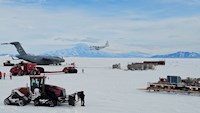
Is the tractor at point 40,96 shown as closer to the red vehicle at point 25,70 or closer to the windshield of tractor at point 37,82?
the windshield of tractor at point 37,82

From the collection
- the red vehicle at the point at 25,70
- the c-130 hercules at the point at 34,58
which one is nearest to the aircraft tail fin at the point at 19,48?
the c-130 hercules at the point at 34,58

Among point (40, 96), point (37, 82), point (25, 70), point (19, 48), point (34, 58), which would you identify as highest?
point (19, 48)

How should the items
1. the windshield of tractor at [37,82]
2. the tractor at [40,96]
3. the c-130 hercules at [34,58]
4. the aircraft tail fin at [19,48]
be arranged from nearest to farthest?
the tractor at [40,96] → the windshield of tractor at [37,82] → the c-130 hercules at [34,58] → the aircraft tail fin at [19,48]

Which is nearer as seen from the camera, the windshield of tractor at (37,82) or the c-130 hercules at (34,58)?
the windshield of tractor at (37,82)

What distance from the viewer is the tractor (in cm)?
1753

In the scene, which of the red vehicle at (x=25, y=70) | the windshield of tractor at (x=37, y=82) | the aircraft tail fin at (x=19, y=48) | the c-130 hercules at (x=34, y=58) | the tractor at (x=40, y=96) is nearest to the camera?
the tractor at (x=40, y=96)

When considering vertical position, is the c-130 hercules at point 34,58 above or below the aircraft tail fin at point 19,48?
below

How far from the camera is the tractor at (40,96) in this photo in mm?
17531

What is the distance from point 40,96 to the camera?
17.6m

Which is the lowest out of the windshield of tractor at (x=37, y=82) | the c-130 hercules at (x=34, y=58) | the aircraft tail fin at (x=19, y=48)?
the windshield of tractor at (x=37, y=82)

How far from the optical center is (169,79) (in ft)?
88.1

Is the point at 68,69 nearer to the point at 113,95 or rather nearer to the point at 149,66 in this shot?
the point at 149,66

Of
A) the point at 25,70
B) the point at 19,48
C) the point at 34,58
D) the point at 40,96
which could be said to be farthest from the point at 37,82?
the point at 19,48

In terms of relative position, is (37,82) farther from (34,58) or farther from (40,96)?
(34,58)
